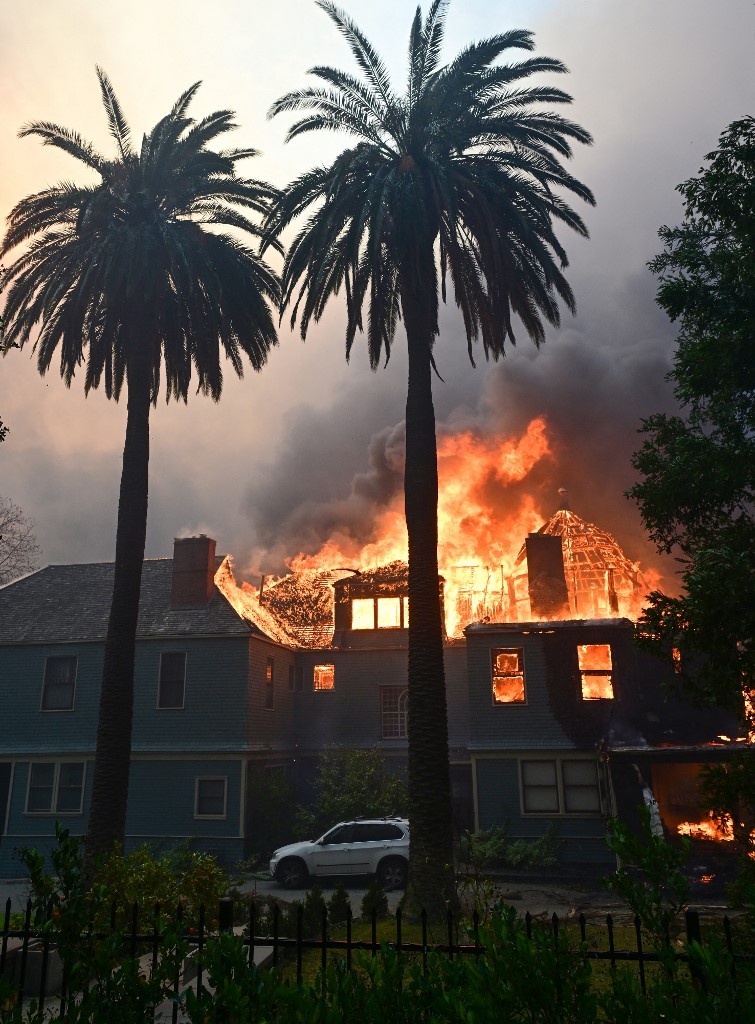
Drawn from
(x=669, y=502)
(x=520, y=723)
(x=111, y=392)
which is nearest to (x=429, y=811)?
(x=669, y=502)

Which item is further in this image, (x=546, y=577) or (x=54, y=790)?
(x=546, y=577)

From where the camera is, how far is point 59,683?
3014cm

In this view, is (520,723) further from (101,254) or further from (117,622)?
(101,254)

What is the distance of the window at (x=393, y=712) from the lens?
32.6 m

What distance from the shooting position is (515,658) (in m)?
28.0

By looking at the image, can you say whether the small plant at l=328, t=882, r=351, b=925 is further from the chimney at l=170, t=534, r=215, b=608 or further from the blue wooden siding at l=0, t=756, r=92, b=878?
the chimney at l=170, t=534, r=215, b=608

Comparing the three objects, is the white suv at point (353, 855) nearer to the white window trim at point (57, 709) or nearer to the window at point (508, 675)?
the window at point (508, 675)

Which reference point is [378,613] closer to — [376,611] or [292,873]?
[376,611]

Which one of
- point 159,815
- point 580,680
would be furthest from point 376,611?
point 159,815

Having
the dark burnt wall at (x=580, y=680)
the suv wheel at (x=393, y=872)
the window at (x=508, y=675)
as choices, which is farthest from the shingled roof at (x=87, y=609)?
the dark burnt wall at (x=580, y=680)

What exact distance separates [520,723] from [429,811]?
11.8 meters

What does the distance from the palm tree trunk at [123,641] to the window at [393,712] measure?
15.3 metres

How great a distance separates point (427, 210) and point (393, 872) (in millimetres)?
17953

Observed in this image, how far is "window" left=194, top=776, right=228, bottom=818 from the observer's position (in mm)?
27484
